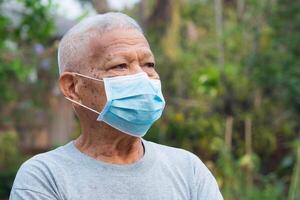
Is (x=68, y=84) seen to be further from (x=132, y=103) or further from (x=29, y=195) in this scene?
(x=29, y=195)

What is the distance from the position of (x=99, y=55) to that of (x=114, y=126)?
0.25 m

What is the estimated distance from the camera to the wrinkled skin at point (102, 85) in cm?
253

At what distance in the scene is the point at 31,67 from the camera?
839 cm

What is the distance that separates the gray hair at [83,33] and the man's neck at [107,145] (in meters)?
0.23

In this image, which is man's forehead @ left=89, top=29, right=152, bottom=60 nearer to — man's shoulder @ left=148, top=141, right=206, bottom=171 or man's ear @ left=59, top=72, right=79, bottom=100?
man's ear @ left=59, top=72, right=79, bottom=100

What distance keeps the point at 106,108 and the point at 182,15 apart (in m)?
12.0

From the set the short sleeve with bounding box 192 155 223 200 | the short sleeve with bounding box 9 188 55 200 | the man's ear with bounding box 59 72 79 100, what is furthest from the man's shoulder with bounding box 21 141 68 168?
the short sleeve with bounding box 192 155 223 200

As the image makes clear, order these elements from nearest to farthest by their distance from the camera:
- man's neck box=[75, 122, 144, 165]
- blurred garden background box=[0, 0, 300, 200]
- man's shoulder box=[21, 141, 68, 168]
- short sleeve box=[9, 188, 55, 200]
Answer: short sleeve box=[9, 188, 55, 200], man's shoulder box=[21, 141, 68, 168], man's neck box=[75, 122, 144, 165], blurred garden background box=[0, 0, 300, 200]

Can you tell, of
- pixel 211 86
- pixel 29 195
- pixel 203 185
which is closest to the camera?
pixel 29 195

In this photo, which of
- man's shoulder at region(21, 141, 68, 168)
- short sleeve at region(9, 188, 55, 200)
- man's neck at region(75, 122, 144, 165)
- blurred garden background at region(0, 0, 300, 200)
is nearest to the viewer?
short sleeve at region(9, 188, 55, 200)

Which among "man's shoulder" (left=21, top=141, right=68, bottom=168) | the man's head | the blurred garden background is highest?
the man's head

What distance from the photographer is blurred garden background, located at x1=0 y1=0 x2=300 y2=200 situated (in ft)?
24.9

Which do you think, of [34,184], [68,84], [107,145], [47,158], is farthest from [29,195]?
[68,84]

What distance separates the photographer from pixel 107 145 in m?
2.58
